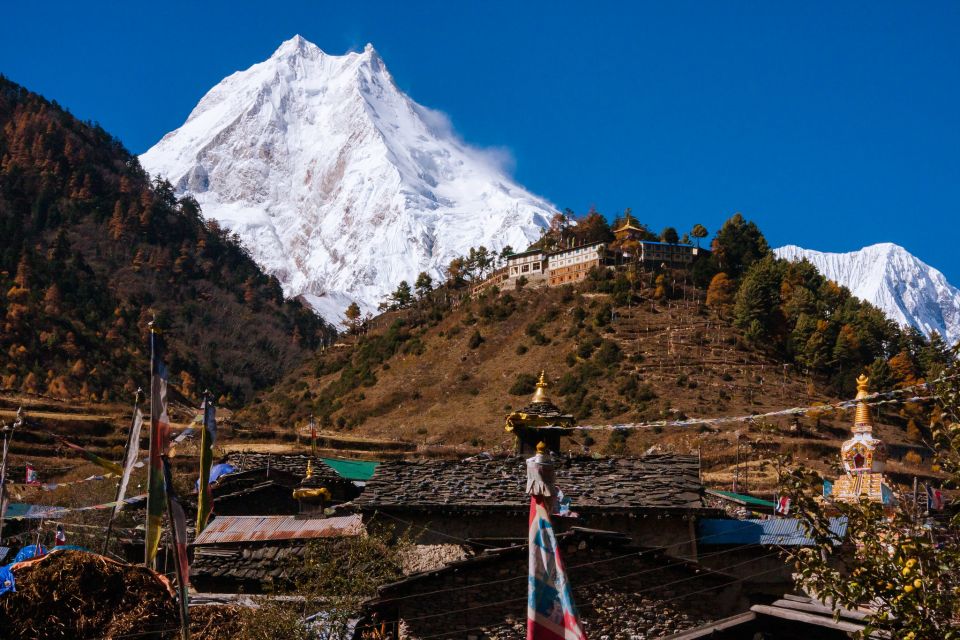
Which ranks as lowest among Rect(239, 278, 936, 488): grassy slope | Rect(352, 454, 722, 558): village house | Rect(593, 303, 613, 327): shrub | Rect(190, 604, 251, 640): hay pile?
Rect(190, 604, 251, 640): hay pile

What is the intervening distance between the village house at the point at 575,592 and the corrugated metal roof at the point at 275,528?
4376 mm

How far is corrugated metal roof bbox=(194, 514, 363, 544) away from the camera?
66.8 ft

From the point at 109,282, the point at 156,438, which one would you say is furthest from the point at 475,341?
the point at 156,438

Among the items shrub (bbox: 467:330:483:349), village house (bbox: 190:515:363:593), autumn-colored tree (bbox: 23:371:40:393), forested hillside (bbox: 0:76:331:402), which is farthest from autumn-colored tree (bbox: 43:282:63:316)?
village house (bbox: 190:515:363:593)

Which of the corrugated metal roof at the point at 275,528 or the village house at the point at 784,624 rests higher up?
the corrugated metal roof at the point at 275,528

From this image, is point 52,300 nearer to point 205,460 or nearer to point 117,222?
point 117,222

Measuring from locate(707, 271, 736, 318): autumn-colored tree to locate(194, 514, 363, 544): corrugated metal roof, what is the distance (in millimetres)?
79033

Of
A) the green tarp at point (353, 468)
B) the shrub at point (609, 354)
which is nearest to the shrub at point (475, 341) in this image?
the shrub at point (609, 354)

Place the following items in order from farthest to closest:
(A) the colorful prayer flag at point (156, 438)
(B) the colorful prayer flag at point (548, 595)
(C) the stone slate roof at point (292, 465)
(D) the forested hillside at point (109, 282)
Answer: (D) the forested hillside at point (109, 282) < (C) the stone slate roof at point (292, 465) < (A) the colorful prayer flag at point (156, 438) < (B) the colorful prayer flag at point (548, 595)

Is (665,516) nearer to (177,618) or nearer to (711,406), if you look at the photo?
(177,618)

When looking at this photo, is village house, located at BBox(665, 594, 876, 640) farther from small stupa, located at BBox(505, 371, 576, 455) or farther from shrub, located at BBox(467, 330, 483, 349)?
shrub, located at BBox(467, 330, 483, 349)

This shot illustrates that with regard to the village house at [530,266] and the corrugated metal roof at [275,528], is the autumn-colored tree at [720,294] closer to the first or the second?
the village house at [530,266]

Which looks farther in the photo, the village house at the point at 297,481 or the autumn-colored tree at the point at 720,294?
the autumn-colored tree at the point at 720,294

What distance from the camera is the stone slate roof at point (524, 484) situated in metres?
18.3
